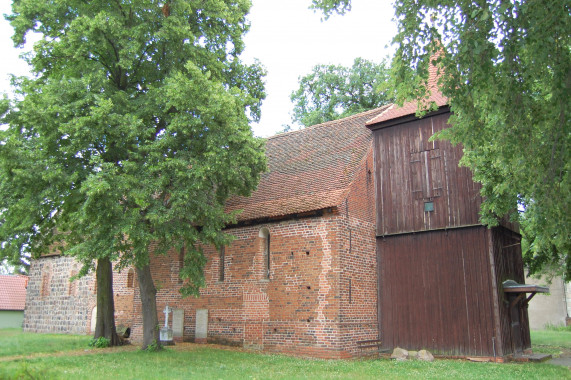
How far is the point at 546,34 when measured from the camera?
24.8 feet

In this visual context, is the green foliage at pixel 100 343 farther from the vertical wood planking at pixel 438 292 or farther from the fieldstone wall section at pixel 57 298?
the vertical wood planking at pixel 438 292

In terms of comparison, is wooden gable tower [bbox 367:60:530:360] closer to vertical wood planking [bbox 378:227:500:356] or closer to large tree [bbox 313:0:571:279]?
vertical wood planking [bbox 378:227:500:356]

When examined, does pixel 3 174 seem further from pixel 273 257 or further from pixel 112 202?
pixel 273 257

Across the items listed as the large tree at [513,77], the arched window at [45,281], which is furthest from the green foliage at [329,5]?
the arched window at [45,281]

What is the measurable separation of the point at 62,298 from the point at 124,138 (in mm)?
16229

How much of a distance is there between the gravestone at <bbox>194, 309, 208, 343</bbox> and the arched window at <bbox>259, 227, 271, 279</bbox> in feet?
9.21

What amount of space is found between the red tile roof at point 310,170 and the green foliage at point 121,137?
198 cm

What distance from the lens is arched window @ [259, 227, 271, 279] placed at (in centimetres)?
1573

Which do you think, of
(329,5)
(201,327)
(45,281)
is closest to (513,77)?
(329,5)

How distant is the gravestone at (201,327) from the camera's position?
16547 millimetres

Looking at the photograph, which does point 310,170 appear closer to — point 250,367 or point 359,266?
point 359,266

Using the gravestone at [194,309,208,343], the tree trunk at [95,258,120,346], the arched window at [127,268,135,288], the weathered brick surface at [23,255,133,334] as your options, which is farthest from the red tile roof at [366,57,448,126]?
the weathered brick surface at [23,255,133,334]

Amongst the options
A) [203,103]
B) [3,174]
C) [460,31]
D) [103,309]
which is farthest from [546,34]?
[103,309]

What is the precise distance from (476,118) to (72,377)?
9268 mm
